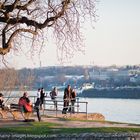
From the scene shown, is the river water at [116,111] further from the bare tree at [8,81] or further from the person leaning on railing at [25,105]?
the person leaning on railing at [25,105]

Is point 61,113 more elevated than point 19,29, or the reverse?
point 19,29

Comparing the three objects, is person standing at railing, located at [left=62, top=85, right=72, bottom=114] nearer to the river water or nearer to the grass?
the river water

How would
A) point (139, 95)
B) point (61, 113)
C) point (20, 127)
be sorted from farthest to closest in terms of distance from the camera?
point (139, 95) < point (61, 113) < point (20, 127)

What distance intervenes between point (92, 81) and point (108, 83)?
4193 millimetres

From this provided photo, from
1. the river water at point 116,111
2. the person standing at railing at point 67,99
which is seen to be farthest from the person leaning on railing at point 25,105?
the river water at point 116,111

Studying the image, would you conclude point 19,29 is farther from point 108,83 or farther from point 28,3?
point 108,83

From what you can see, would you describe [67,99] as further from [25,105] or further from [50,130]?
[50,130]

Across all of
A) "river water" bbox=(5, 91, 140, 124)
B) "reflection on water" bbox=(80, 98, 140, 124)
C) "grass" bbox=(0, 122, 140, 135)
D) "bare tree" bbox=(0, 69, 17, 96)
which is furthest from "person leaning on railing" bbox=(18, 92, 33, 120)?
"reflection on water" bbox=(80, 98, 140, 124)

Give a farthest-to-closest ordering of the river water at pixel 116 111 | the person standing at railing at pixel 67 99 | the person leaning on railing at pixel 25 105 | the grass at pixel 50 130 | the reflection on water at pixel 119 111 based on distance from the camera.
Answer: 1. the reflection on water at pixel 119 111
2. the river water at pixel 116 111
3. the person standing at railing at pixel 67 99
4. the person leaning on railing at pixel 25 105
5. the grass at pixel 50 130

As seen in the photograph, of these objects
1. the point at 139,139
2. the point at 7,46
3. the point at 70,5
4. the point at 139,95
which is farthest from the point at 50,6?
the point at 139,95

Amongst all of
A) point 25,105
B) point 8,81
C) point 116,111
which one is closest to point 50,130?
point 25,105

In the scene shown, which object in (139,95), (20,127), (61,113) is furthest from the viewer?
(139,95)

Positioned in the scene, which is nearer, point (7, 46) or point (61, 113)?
point (7, 46)

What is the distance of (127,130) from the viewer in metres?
25.0
